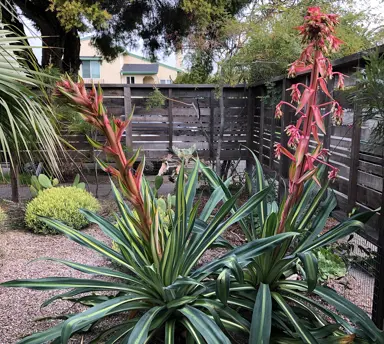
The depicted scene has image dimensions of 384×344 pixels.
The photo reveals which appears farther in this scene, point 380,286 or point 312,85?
point 380,286

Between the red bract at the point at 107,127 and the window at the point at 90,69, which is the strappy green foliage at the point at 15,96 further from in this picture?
the window at the point at 90,69

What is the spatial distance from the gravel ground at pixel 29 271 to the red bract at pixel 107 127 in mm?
963

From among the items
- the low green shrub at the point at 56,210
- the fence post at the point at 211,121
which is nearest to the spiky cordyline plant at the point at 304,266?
the low green shrub at the point at 56,210

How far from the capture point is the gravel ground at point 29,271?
197cm

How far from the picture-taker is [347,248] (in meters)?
2.16

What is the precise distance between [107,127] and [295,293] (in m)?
1.14

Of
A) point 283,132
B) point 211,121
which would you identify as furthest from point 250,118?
point 283,132

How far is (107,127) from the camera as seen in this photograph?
1.25 metres

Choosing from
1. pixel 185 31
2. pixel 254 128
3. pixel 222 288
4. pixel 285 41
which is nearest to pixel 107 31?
pixel 185 31

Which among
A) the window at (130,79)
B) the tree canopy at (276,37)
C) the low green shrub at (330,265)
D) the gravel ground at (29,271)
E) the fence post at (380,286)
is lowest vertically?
the gravel ground at (29,271)

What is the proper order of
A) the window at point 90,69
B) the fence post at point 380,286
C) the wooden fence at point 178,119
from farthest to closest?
1. the window at point 90,69
2. the wooden fence at point 178,119
3. the fence post at point 380,286

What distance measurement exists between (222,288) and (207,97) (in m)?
5.37

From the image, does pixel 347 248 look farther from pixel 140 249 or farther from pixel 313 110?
pixel 140 249

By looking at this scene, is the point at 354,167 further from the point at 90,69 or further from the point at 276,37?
the point at 90,69
